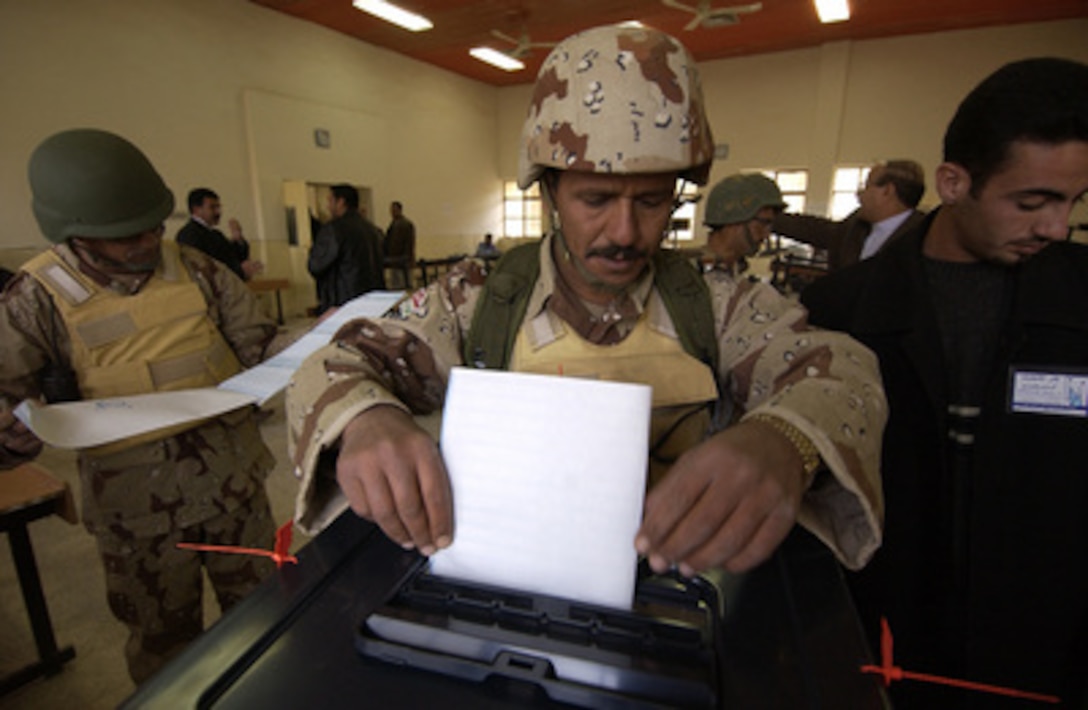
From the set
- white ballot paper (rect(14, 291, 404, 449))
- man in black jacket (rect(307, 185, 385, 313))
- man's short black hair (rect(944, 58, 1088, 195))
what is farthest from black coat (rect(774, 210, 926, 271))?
man in black jacket (rect(307, 185, 385, 313))

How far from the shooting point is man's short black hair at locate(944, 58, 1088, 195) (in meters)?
0.94

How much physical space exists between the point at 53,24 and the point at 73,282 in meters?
5.73

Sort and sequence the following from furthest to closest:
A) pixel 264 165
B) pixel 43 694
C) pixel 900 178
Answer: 1. pixel 264 165
2. pixel 900 178
3. pixel 43 694

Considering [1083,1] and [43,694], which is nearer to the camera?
[43,694]

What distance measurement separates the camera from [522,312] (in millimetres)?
899

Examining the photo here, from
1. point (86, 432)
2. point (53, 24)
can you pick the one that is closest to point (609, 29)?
point (86, 432)

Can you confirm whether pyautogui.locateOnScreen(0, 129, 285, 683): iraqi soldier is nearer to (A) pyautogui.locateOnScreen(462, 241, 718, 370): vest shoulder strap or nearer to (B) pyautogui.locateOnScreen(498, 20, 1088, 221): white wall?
(A) pyautogui.locateOnScreen(462, 241, 718, 370): vest shoulder strap

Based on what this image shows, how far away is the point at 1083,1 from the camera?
276 inches

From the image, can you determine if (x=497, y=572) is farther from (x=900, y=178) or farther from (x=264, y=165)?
(x=264, y=165)

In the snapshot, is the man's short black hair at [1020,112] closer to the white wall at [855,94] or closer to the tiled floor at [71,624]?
the tiled floor at [71,624]

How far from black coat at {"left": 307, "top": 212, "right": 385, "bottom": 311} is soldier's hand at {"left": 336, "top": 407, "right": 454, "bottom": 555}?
4.12 m

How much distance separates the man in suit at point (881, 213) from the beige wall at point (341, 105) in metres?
6.59

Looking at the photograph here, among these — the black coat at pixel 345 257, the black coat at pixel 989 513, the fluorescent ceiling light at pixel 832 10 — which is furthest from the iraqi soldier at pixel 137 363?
the fluorescent ceiling light at pixel 832 10

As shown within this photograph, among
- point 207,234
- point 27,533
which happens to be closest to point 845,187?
point 207,234
